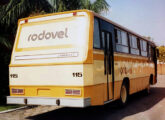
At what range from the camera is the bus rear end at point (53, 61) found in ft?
24.0

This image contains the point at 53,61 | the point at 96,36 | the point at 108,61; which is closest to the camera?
the point at 53,61

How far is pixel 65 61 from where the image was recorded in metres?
7.55

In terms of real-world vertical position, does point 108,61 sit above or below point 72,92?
above

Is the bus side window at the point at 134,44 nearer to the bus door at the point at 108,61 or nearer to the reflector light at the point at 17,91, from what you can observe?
the bus door at the point at 108,61

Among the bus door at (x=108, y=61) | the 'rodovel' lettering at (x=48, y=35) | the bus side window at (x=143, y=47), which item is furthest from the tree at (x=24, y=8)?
the bus door at (x=108, y=61)

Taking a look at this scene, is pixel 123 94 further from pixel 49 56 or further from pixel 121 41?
pixel 49 56

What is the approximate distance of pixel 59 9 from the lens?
14.5 m

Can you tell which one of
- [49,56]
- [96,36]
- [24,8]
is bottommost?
[49,56]

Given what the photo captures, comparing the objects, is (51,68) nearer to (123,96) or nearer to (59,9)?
(123,96)

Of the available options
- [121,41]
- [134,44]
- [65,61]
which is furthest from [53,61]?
[134,44]

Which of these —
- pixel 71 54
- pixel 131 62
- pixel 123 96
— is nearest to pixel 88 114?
pixel 123 96

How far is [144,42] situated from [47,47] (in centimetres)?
797

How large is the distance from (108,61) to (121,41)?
6.18 ft

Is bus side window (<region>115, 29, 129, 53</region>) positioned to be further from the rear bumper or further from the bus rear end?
the rear bumper
